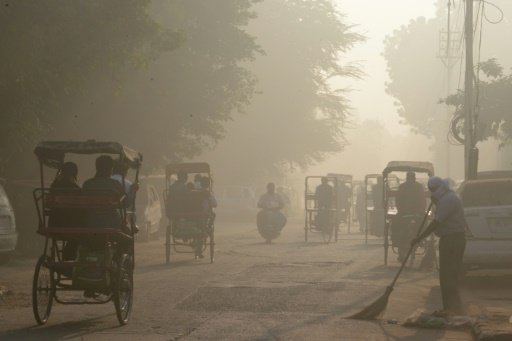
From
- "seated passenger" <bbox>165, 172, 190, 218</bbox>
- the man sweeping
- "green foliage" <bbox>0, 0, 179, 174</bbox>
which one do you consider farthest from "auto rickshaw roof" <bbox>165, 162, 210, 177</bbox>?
the man sweeping

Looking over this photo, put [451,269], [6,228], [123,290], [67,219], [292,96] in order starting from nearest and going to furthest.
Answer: [123,290] < [67,219] < [451,269] < [6,228] < [292,96]

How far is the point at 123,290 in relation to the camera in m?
13.1

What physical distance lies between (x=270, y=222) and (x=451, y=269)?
17.8 metres

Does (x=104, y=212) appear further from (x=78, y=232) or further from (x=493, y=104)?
(x=493, y=104)

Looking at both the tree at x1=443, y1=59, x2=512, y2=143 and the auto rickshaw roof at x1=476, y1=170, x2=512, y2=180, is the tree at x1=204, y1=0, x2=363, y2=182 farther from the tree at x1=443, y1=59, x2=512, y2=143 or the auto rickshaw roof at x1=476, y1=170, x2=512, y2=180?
the auto rickshaw roof at x1=476, y1=170, x2=512, y2=180

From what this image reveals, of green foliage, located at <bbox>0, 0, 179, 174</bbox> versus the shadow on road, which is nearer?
the shadow on road

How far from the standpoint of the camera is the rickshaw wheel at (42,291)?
12789 mm

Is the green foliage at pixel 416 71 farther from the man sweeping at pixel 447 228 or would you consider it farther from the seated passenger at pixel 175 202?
the man sweeping at pixel 447 228

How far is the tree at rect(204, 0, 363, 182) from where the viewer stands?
60.7 m

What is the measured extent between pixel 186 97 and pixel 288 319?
23185 mm

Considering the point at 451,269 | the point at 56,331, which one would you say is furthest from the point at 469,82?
the point at 56,331

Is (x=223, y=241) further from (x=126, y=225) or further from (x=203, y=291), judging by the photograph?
(x=126, y=225)

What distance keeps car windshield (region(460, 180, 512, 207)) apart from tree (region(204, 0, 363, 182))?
40399mm

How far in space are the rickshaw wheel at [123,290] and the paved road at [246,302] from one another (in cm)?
16
